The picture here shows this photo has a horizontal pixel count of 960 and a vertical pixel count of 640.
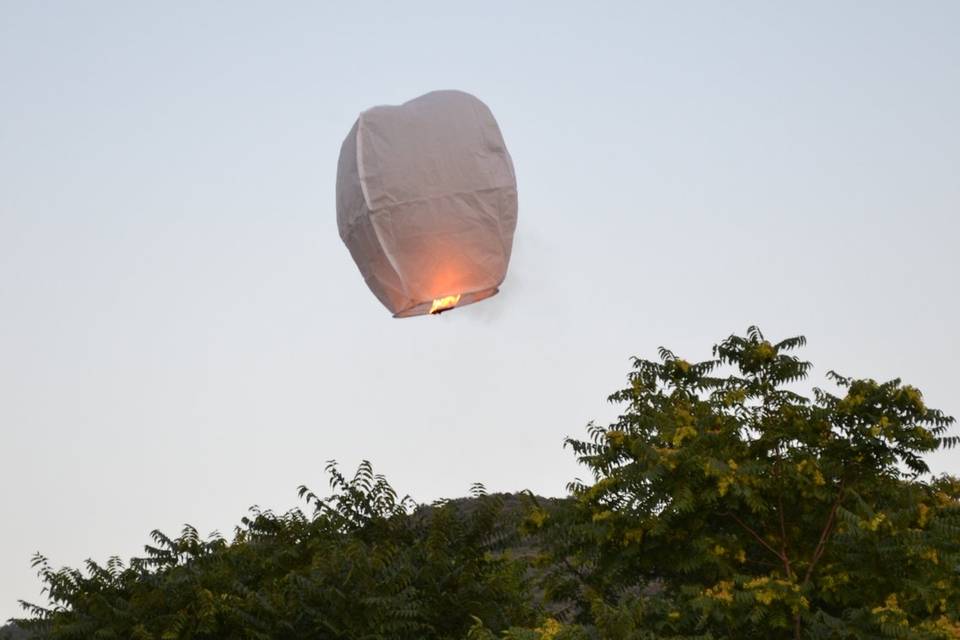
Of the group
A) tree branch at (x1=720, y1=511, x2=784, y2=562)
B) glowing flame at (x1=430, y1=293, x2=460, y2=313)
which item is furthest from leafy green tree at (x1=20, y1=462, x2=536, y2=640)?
glowing flame at (x1=430, y1=293, x2=460, y2=313)

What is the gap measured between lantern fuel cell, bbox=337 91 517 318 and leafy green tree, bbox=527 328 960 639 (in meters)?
4.55

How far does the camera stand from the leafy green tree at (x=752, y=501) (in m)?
9.66

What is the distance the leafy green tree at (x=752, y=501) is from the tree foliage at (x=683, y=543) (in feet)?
0.06

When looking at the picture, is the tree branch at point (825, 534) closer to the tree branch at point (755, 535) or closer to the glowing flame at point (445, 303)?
the tree branch at point (755, 535)

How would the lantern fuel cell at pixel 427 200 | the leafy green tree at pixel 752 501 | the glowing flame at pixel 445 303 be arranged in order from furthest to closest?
1. the leafy green tree at pixel 752 501
2. the glowing flame at pixel 445 303
3. the lantern fuel cell at pixel 427 200

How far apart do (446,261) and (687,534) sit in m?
5.66

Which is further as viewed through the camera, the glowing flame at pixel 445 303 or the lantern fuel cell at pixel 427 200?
the glowing flame at pixel 445 303

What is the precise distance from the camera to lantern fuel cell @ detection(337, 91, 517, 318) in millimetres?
5625

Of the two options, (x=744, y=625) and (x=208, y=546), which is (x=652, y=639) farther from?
(x=208, y=546)

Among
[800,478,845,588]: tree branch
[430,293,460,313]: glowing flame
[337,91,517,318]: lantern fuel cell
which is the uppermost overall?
[337,91,517,318]: lantern fuel cell

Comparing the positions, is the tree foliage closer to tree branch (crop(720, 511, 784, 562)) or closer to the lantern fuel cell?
tree branch (crop(720, 511, 784, 562))

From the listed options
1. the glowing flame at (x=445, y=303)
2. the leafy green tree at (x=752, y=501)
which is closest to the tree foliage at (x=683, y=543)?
the leafy green tree at (x=752, y=501)

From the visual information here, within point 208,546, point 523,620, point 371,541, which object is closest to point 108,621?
point 208,546

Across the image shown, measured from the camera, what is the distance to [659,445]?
10836 millimetres
